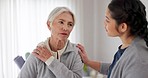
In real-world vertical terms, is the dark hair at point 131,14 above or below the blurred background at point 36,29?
above

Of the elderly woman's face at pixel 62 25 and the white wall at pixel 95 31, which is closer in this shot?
the elderly woman's face at pixel 62 25

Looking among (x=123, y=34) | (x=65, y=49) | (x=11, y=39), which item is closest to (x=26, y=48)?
(x=11, y=39)

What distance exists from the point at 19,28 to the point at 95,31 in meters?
1.14

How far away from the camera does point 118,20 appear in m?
1.04

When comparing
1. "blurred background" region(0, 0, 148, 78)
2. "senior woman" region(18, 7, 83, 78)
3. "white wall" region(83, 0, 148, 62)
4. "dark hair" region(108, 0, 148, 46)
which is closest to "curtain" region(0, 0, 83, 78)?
"blurred background" region(0, 0, 148, 78)

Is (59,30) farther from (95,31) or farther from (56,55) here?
(95,31)

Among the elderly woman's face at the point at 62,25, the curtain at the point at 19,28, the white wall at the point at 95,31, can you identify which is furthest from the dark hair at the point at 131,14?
the white wall at the point at 95,31

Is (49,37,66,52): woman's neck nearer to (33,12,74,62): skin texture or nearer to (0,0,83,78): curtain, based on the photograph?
(33,12,74,62): skin texture

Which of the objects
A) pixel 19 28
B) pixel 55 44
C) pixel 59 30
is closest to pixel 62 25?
pixel 59 30

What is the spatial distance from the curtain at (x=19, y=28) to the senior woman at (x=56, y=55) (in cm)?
126

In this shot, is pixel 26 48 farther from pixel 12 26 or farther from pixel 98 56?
pixel 98 56

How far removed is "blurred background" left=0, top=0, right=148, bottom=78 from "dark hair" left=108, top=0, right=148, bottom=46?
161cm

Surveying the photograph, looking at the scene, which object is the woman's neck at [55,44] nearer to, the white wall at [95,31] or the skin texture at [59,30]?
the skin texture at [59,30]

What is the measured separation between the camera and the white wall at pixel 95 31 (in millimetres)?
3250
